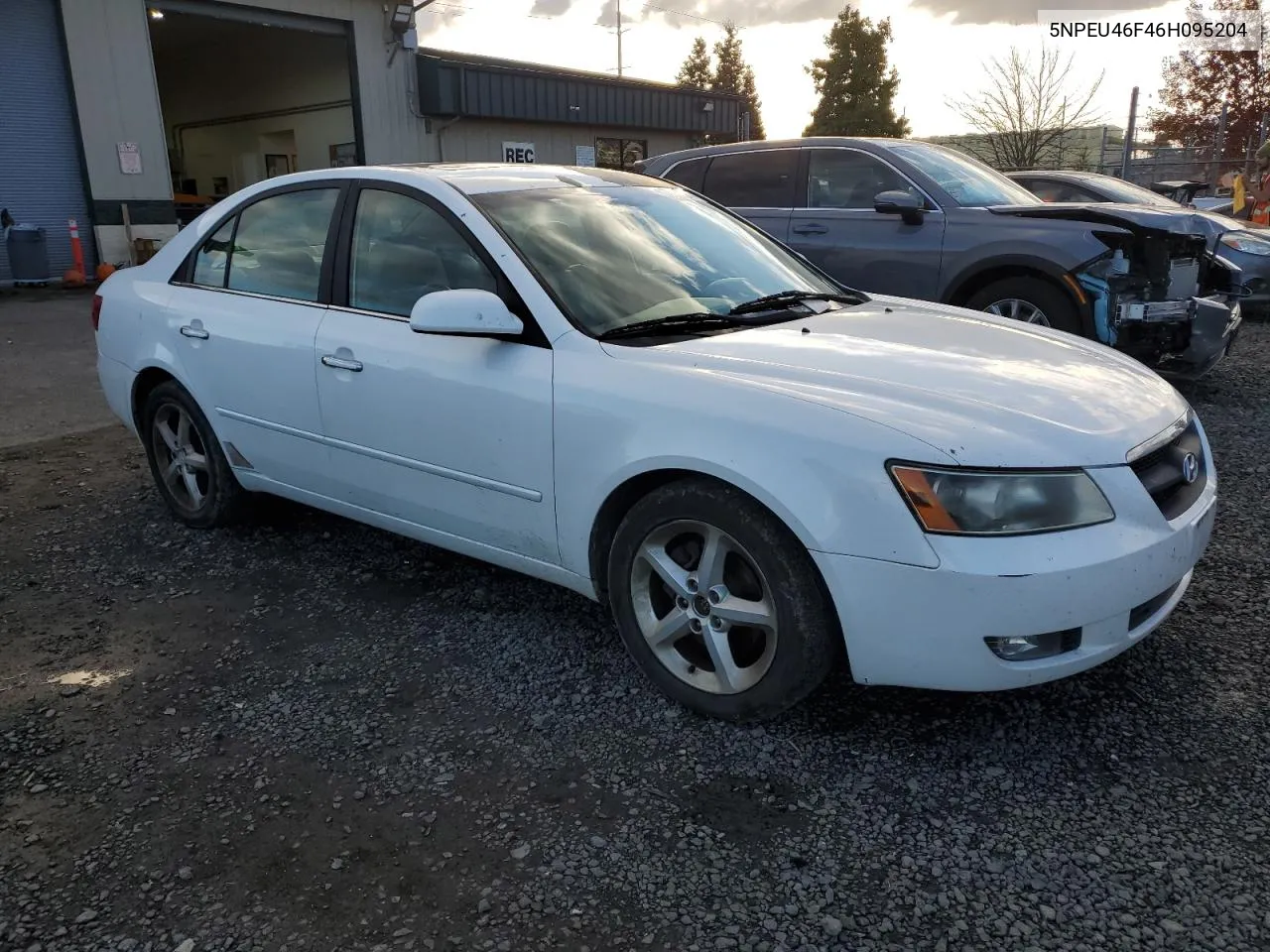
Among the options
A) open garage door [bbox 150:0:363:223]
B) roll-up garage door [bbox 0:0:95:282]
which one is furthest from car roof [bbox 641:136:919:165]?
open garage door [bbox 150:0:363:223]

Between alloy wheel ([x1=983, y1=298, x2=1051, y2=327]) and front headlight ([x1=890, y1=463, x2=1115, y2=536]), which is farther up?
front headlight ([x1=890, y1=463, x2=1115, y2=536])

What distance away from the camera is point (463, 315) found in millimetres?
3014

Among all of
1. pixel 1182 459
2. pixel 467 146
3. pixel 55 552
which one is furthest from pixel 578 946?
pixel 467 146

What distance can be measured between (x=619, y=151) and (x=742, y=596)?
79.5 ft

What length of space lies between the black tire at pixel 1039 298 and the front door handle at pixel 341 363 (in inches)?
167

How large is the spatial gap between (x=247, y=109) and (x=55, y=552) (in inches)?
893

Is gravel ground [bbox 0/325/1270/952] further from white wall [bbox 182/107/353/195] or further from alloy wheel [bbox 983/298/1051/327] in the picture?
white wall [bbox 182/107/353/195]

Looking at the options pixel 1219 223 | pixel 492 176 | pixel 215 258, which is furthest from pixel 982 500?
pixel 1219 223

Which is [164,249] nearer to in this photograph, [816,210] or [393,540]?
[393,540]

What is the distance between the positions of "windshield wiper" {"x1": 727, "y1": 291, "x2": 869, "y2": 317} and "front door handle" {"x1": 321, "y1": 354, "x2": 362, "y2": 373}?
1.36 meters

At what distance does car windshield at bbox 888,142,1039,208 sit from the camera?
6973 mm

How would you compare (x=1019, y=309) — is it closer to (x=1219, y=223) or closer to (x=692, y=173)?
(x=692, y=173)

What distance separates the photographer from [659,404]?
2787mm

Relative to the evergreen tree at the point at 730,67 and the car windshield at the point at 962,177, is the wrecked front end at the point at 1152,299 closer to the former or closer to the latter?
the car windshield at the point at 962,177
